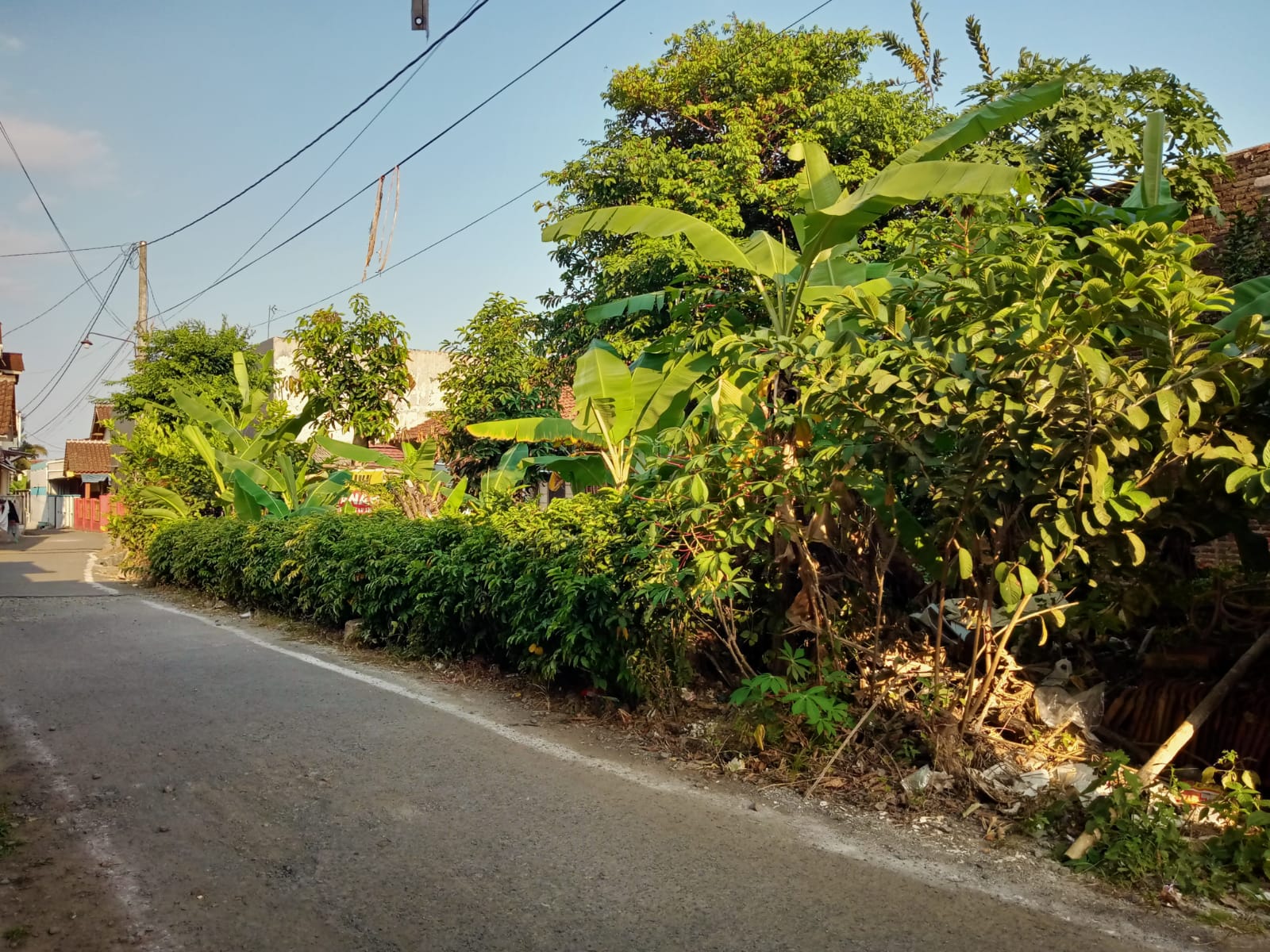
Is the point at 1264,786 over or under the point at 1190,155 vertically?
under

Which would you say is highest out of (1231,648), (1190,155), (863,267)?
(1190,155)

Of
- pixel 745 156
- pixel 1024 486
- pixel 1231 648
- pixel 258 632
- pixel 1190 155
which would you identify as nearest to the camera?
pixel 1024 486

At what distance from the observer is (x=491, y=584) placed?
8117 millimetres

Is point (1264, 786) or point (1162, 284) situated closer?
point (1162, 284)

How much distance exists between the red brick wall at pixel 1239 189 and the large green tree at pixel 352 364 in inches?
511

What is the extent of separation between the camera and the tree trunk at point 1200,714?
4816 mm

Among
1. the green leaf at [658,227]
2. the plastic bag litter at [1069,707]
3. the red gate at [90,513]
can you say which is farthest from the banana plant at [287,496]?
the red gate at [90,513]

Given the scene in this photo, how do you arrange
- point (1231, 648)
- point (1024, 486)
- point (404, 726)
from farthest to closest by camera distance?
1. point (404, 726)
2. point (1231, 648)
3. point (1024, 486)

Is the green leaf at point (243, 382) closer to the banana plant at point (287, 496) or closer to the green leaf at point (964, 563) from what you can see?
the banana plant at point (287, 496)

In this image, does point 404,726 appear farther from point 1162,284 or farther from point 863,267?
point 1162,284

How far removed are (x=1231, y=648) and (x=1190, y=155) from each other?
6022 millimetres

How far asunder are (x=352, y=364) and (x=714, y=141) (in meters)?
8.79

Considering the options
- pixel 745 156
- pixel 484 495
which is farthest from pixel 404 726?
pixel 745 156

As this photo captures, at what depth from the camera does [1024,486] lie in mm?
4758
